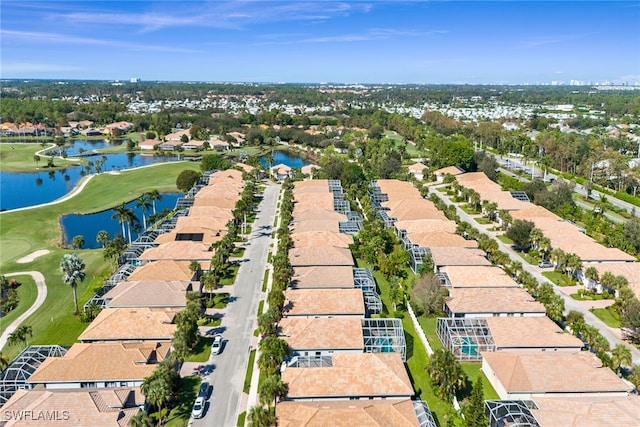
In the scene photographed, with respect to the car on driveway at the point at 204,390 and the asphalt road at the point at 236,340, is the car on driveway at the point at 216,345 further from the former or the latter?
the car on driveway at the point at 204,390

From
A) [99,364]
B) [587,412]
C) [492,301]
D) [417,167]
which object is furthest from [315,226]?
[417,167]

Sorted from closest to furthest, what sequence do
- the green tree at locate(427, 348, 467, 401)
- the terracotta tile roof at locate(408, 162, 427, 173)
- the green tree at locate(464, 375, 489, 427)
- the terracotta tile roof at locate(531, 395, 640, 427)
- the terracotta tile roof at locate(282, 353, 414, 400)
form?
1. the terracotta tile roof at locate(531, 395, 640, 427)
2. the green tree at locate(464, 375, 489, 427)
3. the terracotta tile roof at locate(282, 353, 414, 400)
4. the green tree at locate(427, 348, 467, 401)
5. the terracotta tile roof at locate(408, 162, 427, 173)

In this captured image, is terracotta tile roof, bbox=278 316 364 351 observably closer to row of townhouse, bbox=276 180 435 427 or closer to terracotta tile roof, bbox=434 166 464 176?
row of townhouse, bbox=276 180 435 427

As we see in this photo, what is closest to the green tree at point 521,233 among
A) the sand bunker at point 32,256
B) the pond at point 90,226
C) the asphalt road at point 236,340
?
the asphalt road at point 236,340

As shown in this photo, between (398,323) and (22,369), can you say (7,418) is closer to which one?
(22,369)

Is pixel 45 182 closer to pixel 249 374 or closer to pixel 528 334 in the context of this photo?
pixel 249 374

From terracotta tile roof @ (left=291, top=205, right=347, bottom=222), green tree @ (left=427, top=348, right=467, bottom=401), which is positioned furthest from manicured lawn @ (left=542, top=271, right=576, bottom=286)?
terracotta tile roof @ (left=291, top=205, right=347, bottom=222)

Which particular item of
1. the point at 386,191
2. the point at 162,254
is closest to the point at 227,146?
the point at 386,191
